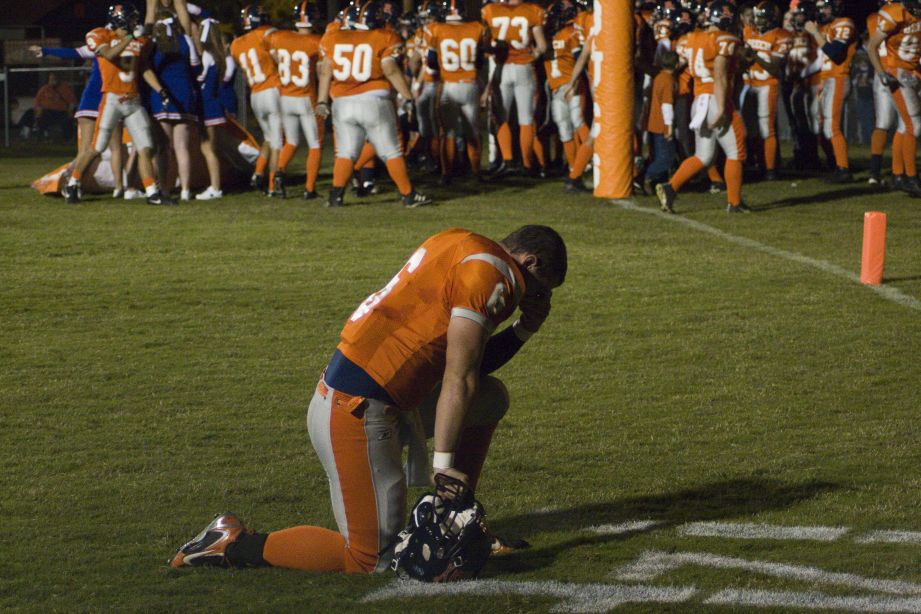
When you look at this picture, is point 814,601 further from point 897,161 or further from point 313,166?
point 897,161

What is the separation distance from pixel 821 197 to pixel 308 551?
36.1ft

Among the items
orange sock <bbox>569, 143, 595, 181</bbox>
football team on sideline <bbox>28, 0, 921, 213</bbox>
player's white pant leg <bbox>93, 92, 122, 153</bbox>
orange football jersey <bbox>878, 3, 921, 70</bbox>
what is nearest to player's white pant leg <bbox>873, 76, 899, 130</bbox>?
football team on sideline <bbox>28, 0, 921, 213</bbox>

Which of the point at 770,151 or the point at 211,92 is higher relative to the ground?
the point at 211,92

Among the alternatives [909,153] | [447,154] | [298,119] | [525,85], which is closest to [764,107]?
[909,153]

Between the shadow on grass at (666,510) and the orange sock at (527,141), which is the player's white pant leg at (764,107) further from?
the shadow on grass at (666,510)

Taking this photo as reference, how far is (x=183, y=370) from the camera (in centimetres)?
711

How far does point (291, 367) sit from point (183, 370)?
0.53 meters

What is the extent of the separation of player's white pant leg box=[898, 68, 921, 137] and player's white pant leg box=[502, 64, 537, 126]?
387 centimetres

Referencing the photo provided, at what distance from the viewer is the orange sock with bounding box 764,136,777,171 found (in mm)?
15531

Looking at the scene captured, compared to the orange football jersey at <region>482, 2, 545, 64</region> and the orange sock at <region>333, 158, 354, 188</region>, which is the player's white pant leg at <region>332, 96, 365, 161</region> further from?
the orange football jersey at <region>482, 2, 545, 64</region>

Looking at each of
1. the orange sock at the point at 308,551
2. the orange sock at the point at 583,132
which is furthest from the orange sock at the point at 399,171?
the orange sock at the point at 308,551

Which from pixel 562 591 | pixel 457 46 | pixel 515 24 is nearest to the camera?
pixel 562 591

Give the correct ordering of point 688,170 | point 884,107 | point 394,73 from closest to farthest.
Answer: point 688,170, point 394,73, point 884,107

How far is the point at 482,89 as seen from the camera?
16062 mm
